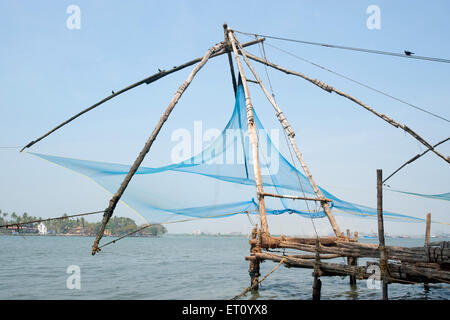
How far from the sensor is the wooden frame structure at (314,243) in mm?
6621

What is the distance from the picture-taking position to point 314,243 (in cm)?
956

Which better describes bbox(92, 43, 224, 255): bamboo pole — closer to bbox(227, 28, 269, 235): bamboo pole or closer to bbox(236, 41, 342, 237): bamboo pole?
bbox(227, 28, 269, 235): bamboo pole

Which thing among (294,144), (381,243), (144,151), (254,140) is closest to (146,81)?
(144,151)

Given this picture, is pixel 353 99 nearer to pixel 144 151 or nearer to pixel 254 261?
pixel 254 261

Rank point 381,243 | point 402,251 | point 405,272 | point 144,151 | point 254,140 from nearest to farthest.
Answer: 1. point 405,272
2. point 381,243
3. point 402,251
4. point 144,151
5. point 254,140

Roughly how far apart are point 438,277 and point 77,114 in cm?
966

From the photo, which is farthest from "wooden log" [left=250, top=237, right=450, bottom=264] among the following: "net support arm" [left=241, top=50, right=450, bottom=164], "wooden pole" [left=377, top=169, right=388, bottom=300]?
"net support arm" [left=241, top=50, right=450, bottom=164]

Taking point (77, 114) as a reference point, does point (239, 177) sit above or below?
below

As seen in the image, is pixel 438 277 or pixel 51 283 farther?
pixel 51 283
